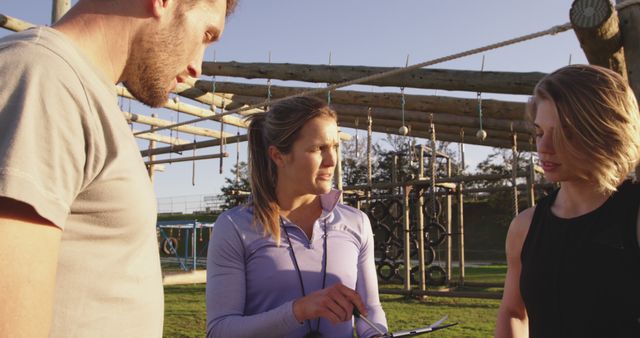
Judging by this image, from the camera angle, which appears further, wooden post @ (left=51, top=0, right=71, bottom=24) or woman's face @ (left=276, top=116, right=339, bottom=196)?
wooden post @ (left=51, top=0, right=71, bottom=24)

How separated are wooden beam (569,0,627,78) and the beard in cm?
278

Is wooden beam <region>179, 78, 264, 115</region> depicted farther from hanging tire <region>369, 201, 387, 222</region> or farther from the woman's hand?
the woman's hand

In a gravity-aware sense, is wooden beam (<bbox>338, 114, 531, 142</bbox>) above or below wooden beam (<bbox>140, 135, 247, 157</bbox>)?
above

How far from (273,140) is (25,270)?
1318mm

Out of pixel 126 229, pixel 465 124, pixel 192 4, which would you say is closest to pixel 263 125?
pixel 192 4

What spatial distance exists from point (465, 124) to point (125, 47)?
901 centimetres

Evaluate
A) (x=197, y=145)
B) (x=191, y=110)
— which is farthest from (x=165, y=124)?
(x=191, y=110)

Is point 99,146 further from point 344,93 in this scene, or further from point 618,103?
point 344,93

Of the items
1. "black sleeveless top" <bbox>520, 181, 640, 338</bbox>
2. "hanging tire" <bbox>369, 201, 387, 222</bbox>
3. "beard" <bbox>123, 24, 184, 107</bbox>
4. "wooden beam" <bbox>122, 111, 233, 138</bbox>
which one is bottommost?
"black sleeveless top" <bbox>520, 181, 640, 338</bbox>

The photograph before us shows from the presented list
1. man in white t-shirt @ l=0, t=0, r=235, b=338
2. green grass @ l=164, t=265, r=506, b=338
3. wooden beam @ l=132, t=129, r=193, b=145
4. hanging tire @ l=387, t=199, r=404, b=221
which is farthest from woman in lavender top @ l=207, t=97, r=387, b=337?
wooden beam @ l=132, t=129, r=193, b=145

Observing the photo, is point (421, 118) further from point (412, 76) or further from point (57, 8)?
point (57, 8)

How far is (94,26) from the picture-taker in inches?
39.2

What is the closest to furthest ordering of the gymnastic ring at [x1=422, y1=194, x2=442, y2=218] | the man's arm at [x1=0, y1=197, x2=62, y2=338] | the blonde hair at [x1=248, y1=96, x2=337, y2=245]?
1. the man's arm at [x1=0, y1=197, x2=62, y2=338]
2. the blonde hair at [x1=248, y1=96, x2=337, y2=245]
3. the gymnastic ring at [x1=422, y1=194, x2=442, y2=218]

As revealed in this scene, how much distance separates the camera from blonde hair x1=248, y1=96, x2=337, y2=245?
1908 mm
